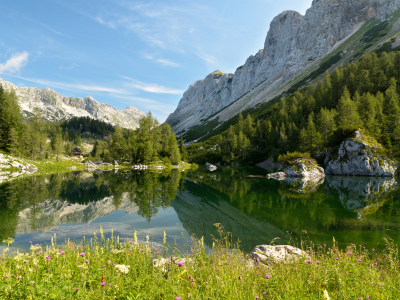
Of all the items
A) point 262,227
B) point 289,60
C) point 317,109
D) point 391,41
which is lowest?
point 262,227

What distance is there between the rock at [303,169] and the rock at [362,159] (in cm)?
697

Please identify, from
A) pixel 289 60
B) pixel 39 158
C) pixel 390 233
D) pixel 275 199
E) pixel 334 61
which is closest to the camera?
pixel 390 233

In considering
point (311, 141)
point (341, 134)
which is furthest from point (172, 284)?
point (311, 141)

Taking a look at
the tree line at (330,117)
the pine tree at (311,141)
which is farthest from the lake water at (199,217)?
the pine tree at (311,141)

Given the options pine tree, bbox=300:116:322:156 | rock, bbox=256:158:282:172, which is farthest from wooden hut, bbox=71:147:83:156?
pine tree, bbox=300:116:322:156

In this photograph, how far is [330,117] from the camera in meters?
73.6

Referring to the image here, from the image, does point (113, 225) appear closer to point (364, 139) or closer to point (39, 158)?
point (364, 139)

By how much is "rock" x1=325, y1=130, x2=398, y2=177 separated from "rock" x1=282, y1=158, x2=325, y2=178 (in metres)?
6.97

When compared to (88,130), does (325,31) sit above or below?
above

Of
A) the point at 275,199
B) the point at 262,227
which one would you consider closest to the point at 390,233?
the point at 262,227

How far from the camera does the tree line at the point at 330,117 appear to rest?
6488cm

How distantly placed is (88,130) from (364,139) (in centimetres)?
20208

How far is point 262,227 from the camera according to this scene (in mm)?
16938

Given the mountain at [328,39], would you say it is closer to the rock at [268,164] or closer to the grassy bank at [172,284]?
the rock at [268,164]
